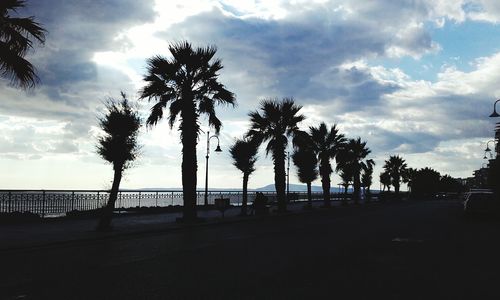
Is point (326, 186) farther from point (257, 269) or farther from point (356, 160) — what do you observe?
point (257, 269)

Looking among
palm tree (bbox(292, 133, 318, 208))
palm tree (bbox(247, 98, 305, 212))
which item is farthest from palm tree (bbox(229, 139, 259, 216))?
palm tree (bbox(292, 133, 318, 208))

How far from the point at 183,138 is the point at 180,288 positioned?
59.6 feet

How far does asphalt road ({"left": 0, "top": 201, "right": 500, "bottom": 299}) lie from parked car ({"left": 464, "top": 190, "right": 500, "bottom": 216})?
14612 mm

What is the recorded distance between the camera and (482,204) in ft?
98.8

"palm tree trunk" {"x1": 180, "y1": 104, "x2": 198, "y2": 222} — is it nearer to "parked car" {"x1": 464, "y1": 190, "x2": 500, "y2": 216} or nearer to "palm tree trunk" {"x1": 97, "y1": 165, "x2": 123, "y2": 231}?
"palm tree trunk" {"x1": 97, "y1": 165, "x2": 123, "y2": 231}

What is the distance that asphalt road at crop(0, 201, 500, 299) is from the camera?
785 centimetres

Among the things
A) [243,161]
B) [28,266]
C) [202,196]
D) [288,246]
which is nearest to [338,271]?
[288,246]

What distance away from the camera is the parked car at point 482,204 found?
98.4 ft

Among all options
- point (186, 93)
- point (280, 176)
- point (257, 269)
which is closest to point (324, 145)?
point (280, 176)

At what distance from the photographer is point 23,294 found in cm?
773

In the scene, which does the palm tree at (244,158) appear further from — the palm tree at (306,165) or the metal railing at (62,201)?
the palm tree at (306,165)

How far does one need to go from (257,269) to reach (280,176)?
27986 millimetres

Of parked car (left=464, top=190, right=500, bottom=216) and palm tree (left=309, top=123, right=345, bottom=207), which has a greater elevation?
palm tree (left=309, top=123, right=345, bottom=207)

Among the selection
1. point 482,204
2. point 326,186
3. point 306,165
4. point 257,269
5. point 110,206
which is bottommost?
point 257,269
